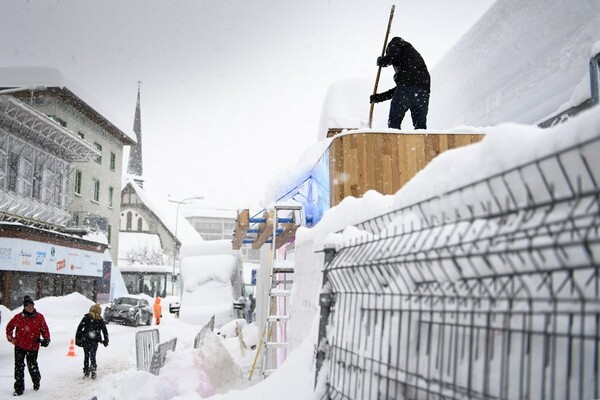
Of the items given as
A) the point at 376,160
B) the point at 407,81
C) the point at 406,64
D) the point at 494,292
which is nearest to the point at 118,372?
the point at 376,160

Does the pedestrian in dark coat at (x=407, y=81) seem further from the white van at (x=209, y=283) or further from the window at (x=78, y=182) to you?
the window at (x=78, y=182)

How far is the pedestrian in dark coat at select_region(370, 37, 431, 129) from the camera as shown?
767cm

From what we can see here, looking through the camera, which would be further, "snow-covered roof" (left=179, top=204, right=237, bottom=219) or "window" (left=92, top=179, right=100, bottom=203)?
"snow-covered roof" (left=179, top=204, right=237, bottom=219)

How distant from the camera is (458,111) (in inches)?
495

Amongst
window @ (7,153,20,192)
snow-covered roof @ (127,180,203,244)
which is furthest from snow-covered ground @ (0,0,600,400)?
snow-covered roof @ (127,180,203,244)

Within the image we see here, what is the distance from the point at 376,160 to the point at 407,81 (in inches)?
55.3

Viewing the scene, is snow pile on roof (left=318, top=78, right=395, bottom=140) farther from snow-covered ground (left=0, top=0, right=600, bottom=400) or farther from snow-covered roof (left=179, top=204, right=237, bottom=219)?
snow-covered roof (left=179, top=204, right=237, bottom=219)

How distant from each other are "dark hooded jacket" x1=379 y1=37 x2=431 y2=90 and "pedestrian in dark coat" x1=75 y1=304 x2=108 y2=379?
783cm

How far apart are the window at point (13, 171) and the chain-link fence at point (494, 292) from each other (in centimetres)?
2494

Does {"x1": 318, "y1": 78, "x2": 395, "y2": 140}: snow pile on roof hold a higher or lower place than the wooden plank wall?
higher

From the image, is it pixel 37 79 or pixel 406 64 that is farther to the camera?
pixel 37 79

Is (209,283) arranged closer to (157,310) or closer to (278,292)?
(157,310)

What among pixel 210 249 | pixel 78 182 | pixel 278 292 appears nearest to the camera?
pixel 278 292

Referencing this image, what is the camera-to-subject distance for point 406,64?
7688 mm
